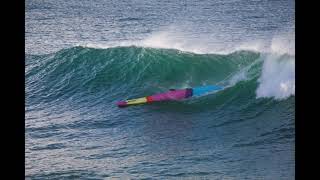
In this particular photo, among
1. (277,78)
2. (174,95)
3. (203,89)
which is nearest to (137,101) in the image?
(174,95)

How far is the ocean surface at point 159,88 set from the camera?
5586 mm

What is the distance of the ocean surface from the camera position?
5.59 metres

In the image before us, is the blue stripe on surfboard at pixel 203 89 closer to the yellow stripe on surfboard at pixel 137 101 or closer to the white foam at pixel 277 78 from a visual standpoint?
the white foam at pixel 277 78

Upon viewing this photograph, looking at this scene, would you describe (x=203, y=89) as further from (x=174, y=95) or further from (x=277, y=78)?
(x=277, y=78)

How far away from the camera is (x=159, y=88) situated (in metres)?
7.32

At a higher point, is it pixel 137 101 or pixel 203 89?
pixel 203 89

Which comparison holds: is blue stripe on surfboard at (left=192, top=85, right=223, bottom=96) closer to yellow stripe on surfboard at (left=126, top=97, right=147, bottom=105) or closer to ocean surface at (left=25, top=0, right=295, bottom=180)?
ocean surface at (left=25, top=0, right=295, bottom=180)

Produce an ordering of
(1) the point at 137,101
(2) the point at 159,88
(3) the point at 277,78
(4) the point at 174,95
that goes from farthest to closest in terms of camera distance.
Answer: (2) the point at 159,88
(3) the point at 277,78
(4) the point at 174,95
(1) the point at 137,101

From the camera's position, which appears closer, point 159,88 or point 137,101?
point 137,101

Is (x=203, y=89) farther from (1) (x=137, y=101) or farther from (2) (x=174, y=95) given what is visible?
(1) (x=137, y=101)

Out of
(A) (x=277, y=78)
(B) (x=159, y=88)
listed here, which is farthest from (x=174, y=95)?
(A) (x=277, y=78)

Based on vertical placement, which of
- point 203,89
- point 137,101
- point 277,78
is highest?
point 277,78


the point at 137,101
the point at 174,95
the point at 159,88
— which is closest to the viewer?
the point at 137,101
